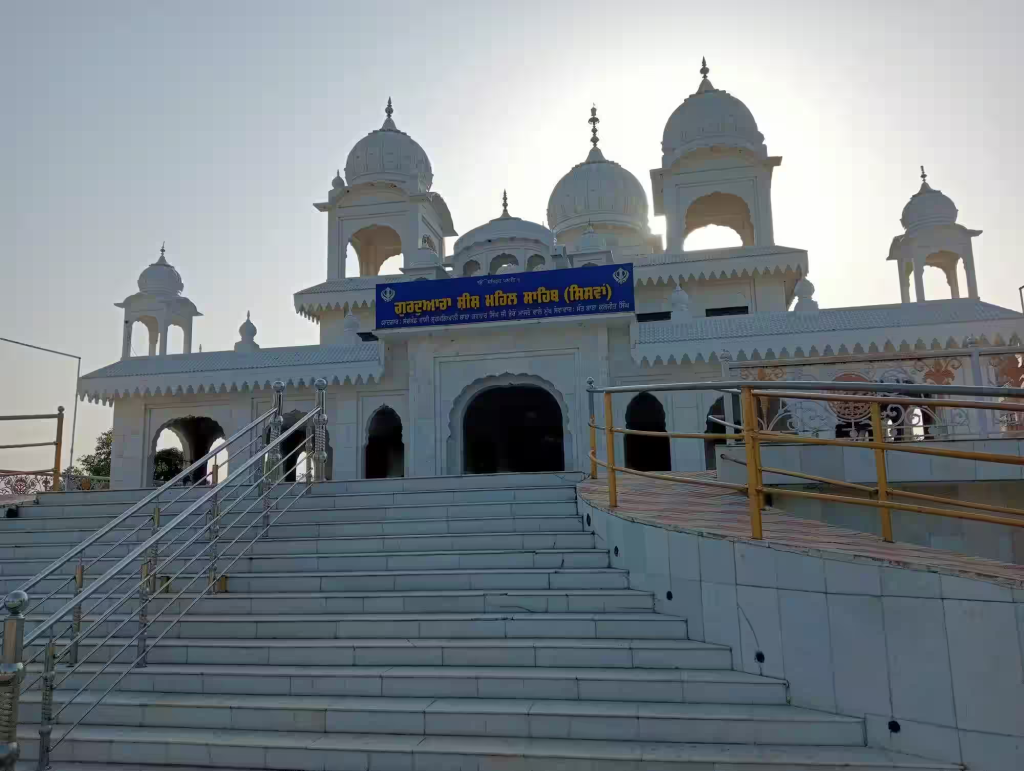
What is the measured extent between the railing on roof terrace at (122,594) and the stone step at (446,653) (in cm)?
22

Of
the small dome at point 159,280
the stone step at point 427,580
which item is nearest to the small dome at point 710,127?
the small dome at point 159,280

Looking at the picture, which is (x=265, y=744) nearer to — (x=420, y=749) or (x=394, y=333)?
(x=420, y=749)

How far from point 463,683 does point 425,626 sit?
74cm

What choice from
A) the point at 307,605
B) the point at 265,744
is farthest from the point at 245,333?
the point at 265,744

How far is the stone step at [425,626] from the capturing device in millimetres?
4961

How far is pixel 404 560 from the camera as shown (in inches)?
250

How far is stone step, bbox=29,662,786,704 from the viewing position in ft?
14.0

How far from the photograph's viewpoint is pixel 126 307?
20906 millimetres

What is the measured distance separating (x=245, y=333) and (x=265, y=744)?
15.8m

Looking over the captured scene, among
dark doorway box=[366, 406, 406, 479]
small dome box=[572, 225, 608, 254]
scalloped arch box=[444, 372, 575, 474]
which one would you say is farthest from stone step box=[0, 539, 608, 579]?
dark doorway box=[366, 406, 406, 479]

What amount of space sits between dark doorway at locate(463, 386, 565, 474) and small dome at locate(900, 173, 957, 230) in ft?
31.8

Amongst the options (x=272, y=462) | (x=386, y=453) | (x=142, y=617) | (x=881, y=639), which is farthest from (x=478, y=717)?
(x=386, y=453)

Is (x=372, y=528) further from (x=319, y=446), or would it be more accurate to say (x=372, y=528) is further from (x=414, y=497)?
(x=319, y=446)

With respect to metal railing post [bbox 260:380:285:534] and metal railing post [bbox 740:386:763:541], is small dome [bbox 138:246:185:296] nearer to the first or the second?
metal railing post [bbox 260:380:285:534]
